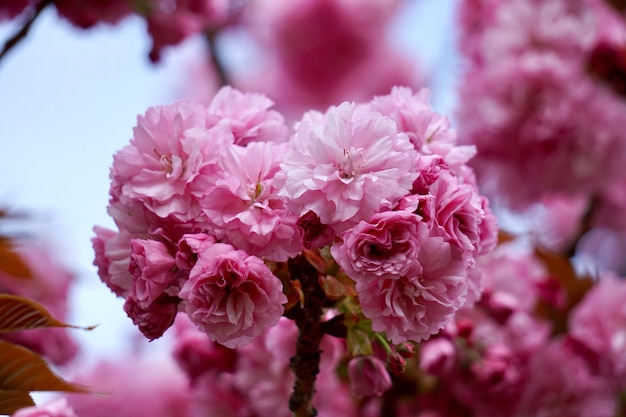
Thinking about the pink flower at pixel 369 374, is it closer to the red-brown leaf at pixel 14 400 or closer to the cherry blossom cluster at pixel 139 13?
the red-brown leaf at pixel 14 400

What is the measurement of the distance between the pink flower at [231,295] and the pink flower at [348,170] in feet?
0.17

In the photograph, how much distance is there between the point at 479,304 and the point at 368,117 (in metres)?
0.50

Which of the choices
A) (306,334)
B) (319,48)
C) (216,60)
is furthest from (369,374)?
(319,48)

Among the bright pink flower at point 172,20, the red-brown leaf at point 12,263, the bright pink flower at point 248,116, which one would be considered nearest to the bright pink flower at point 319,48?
the bright pink flower at point 172,20

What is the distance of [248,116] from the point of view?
0.71 m

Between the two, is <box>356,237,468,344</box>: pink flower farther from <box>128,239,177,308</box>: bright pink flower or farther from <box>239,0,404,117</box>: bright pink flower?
<box>239,0,404,117</box>: bright pink flower

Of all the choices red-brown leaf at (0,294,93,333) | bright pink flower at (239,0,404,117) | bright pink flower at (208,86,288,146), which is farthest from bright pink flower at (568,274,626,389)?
bright pink flower at (239,0,404,117)

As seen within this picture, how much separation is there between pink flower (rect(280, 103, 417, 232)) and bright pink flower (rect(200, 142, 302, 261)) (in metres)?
0.02

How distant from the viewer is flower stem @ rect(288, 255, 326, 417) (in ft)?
2.20

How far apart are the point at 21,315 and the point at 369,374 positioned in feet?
0.93

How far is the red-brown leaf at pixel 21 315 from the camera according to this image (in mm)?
683

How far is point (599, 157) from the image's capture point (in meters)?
1.57

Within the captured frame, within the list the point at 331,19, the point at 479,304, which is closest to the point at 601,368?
the point at 479,304

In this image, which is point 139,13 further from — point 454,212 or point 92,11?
point 454,212
